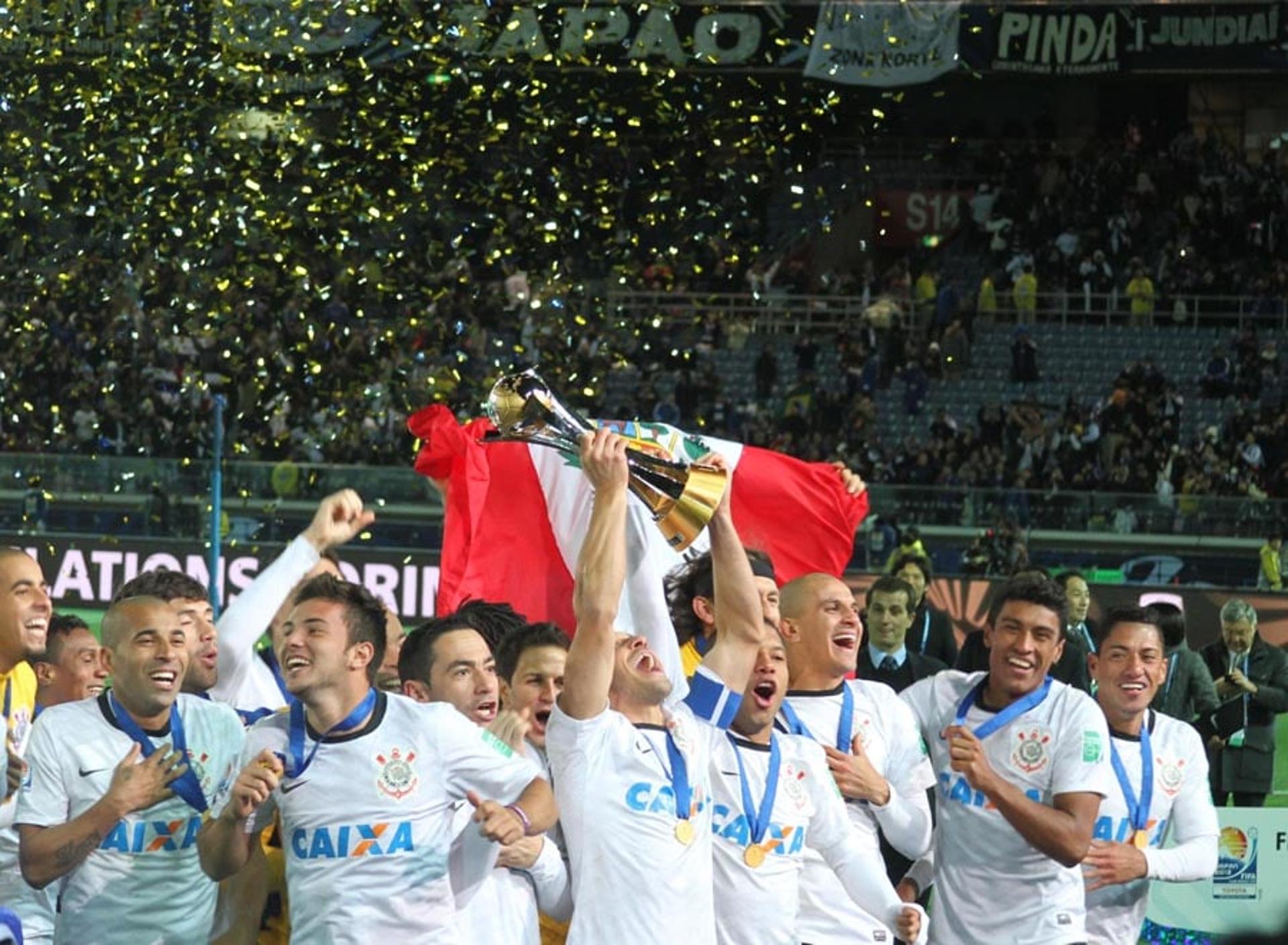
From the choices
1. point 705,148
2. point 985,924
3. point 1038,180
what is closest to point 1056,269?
point 1038,180

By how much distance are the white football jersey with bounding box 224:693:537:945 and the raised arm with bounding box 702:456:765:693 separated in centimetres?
70

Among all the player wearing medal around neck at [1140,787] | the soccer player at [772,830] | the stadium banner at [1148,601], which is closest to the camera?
the soccer player at [772,830]

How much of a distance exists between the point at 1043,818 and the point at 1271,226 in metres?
24.3

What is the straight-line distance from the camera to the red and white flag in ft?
28.5

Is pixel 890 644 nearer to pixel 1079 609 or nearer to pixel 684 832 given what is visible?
pixel 1079 609

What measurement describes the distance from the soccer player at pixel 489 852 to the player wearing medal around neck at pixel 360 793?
11 cm

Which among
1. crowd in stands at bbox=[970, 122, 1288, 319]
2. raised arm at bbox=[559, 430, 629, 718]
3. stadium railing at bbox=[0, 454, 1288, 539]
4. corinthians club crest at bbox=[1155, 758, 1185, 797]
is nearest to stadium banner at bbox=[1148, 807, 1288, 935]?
corinthians club crest at bbox=[1155, 758, 1185, 797]

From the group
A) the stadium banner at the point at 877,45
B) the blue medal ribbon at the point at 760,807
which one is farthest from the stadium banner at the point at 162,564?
the stadium banner at the point at 877,45

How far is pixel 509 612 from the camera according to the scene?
6.29 m

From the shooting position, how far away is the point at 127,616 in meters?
5.47

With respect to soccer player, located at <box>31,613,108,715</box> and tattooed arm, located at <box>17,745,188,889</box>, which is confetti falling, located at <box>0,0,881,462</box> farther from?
tattooed arm, located at <box>17,745,188,889</box>

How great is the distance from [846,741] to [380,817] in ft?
5.59

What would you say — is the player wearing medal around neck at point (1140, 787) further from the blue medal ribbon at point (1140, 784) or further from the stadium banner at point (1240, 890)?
the stadium banner at point (1240, 890)

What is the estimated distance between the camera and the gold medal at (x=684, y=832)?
5.16 meters
